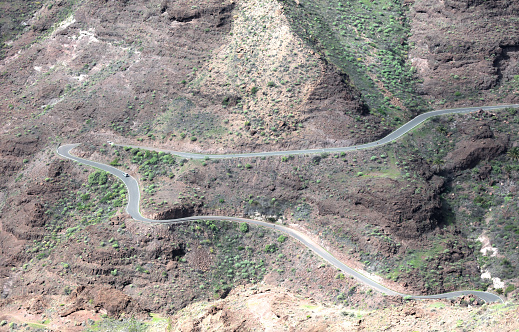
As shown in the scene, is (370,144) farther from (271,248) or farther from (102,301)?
(102,301)

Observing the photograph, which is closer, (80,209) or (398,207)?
(398,207)

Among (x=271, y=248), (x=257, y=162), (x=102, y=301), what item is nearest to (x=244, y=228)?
(x=271, y=248)

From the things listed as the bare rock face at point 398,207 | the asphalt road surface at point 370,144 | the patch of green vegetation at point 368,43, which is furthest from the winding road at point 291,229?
the bare rock face at point 398,207

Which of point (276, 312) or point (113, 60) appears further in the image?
point (113, 60)

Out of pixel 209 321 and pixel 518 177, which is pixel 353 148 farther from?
pixel 209 321

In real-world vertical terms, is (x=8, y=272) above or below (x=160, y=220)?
below

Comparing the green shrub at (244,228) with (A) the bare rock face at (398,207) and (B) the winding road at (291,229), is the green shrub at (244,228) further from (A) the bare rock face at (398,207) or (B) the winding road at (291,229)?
(A) the bare rock face at (398,207)

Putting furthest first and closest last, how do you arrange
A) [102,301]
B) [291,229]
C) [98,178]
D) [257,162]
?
[98,178] → [257,162] → [291,229] → [102,301]

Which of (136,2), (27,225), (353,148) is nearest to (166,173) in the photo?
(27,225)

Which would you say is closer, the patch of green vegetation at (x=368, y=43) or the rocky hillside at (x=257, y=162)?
the rocky hillside at (x=257, y=162)

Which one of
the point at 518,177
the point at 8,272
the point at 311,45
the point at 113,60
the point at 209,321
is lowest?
the point at 8,272

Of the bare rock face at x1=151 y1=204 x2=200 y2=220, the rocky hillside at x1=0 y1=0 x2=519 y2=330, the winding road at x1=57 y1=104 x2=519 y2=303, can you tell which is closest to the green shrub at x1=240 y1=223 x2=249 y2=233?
the rocky hillside at x1=0 y1=0 x2=519 y2=330
